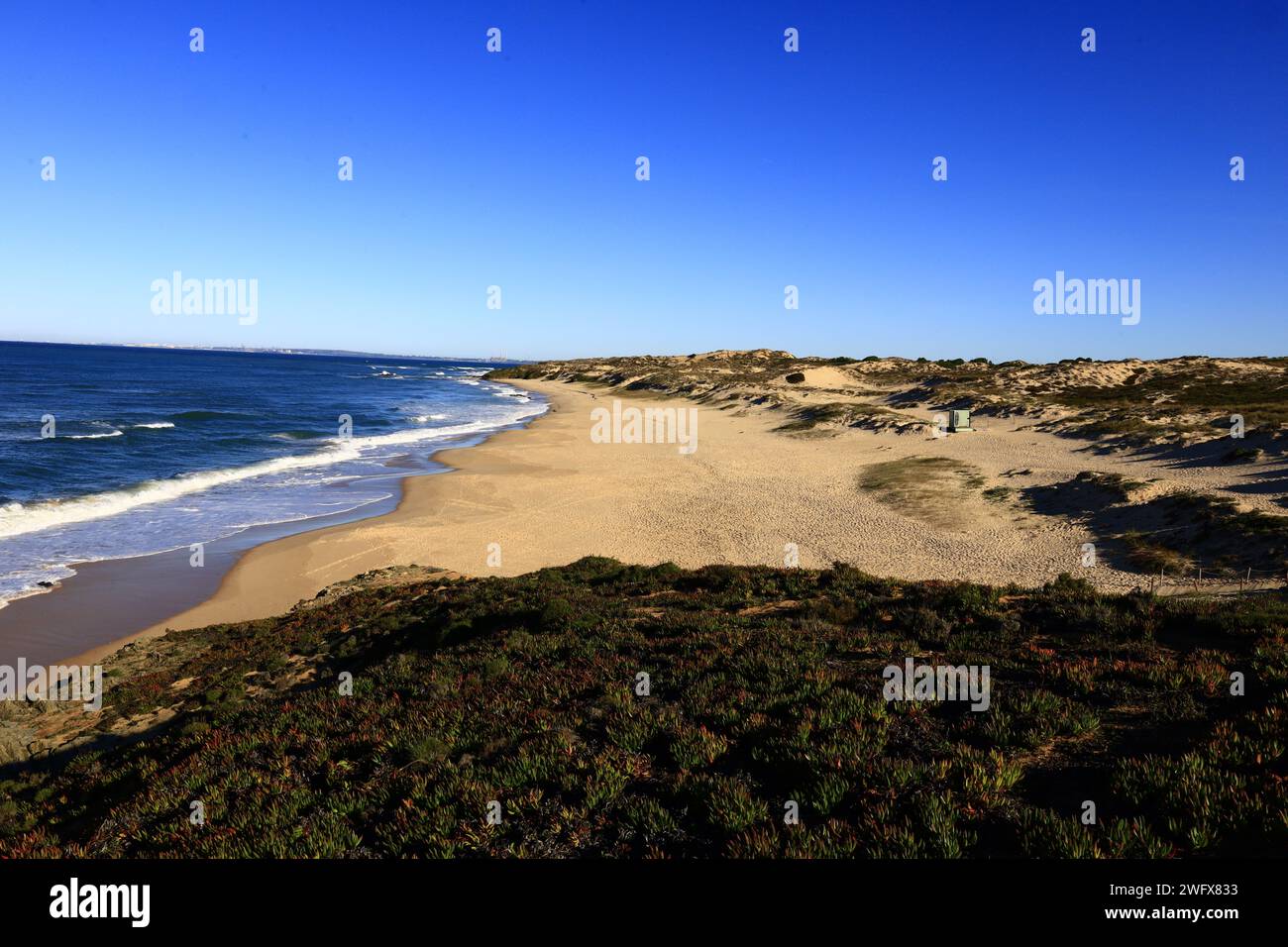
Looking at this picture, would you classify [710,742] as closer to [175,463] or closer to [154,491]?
[154,491]

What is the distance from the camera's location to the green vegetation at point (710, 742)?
581 centimetres

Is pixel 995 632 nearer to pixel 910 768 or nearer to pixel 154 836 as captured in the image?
pixel 910 768

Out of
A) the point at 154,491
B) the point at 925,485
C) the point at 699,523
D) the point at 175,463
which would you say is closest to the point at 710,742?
the point at 699,523

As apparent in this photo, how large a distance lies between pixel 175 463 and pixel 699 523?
32.0 m

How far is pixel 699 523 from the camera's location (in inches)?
1004

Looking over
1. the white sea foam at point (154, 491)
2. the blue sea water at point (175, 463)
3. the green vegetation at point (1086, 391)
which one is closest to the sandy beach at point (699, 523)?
the green vegetation at point (1086, 391)

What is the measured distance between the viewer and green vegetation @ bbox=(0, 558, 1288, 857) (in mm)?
5812

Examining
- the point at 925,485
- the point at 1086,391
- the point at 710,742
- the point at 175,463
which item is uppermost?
the point at 1086,391

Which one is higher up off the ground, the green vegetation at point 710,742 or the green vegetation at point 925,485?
the green vegetation at point 925,485

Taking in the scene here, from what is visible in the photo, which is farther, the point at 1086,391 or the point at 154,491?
the point at 1086,391

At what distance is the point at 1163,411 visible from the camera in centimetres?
4003

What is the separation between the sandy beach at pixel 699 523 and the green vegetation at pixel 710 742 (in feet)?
18.4

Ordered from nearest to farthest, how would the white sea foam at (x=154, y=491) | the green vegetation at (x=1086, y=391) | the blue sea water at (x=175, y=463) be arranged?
the blue sea water at (x=175, y=463) < the white sea foam at (x=154, y=491) < the green vegetation at (x=1086, y=391)

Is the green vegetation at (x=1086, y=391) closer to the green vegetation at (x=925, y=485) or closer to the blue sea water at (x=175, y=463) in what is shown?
the green vegetation at (x=925, y=485)
